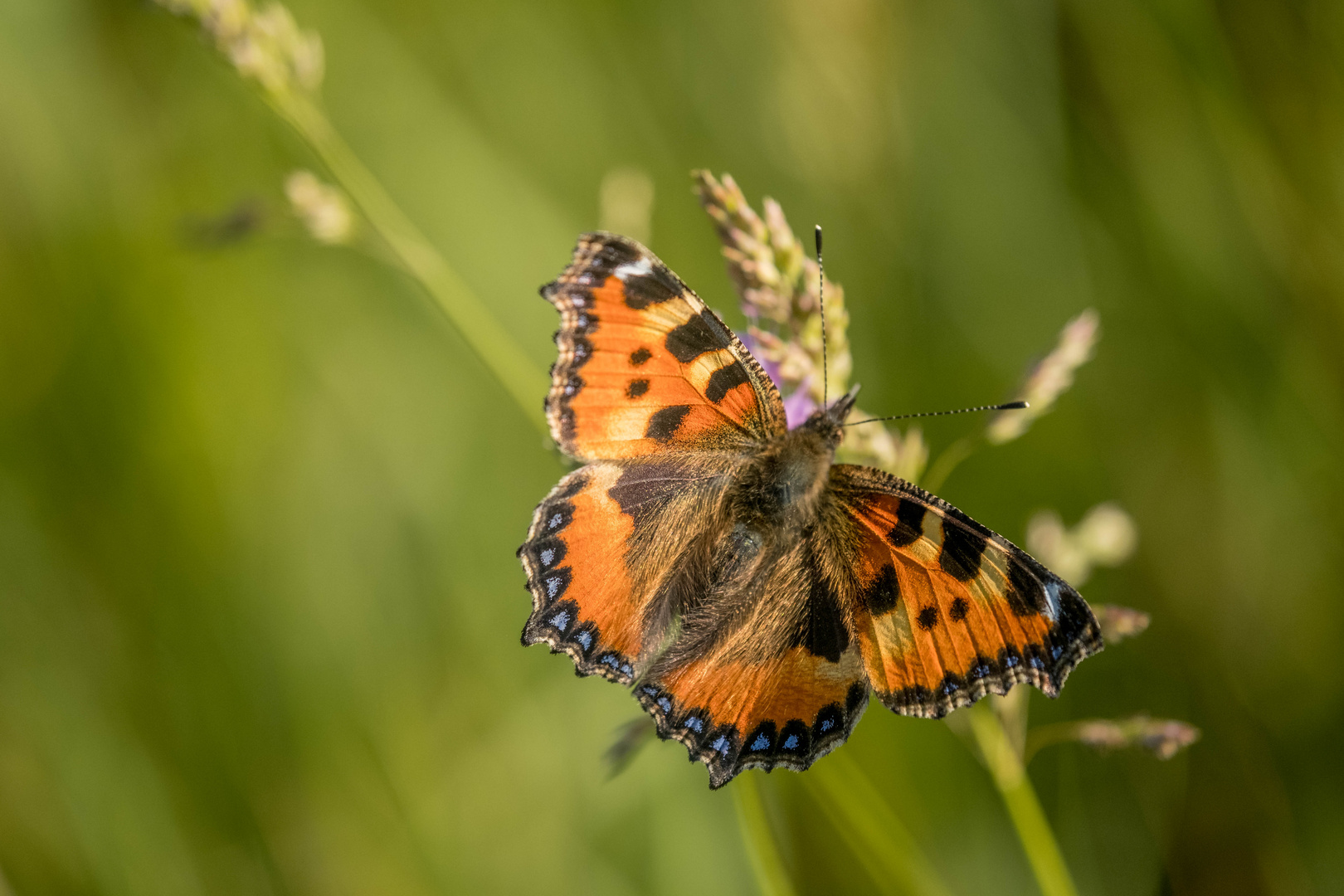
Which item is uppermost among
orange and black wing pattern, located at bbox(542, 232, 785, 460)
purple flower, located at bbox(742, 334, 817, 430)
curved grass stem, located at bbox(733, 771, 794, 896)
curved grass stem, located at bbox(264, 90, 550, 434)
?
curved grass stem, located at bbox(264, 90, 550, 434)

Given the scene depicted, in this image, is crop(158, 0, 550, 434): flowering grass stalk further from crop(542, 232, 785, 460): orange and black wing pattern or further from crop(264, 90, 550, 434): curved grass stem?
crop(542, 232, 785, 460): orange and black wing pattern

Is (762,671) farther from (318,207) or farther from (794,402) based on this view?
(318,207)

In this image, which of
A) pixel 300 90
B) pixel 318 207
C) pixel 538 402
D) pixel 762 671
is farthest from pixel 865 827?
pixel 300 90

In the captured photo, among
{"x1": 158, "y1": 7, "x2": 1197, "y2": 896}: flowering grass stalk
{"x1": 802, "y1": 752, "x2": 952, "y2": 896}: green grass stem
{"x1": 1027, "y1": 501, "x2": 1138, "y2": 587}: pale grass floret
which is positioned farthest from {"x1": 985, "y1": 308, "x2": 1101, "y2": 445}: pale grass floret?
{"x1": 802, "y1": 752, "x2": 952, "y2": 896}: green grass stem

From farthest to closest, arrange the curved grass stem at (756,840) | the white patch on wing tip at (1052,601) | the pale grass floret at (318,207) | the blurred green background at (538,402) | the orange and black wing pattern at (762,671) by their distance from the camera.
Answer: the blurred green background at (538,402)
the pale grass floret at (318,207)
the curved grass stem at (756,840)
the orange and black wing pattern at (762,671)
the white patch on wing tip at (1052,601)

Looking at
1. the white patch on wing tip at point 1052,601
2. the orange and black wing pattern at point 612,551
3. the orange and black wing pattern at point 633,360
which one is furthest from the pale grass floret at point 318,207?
the white patch on wing tip at point 1052,601

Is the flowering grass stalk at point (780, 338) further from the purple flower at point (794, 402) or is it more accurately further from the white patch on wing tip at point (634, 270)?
the white patch on wing tip at point (634, 270)

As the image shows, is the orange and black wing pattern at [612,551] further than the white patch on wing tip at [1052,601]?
Yes

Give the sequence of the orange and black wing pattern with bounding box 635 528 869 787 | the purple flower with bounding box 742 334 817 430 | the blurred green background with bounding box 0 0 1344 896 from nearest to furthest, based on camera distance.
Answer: the orange and black wing pattern with bounding box 635 528 869 787 < the purple flower with bounding box 742 334 817 430 < the blurred green background with bounding box 0 0 1344 896
